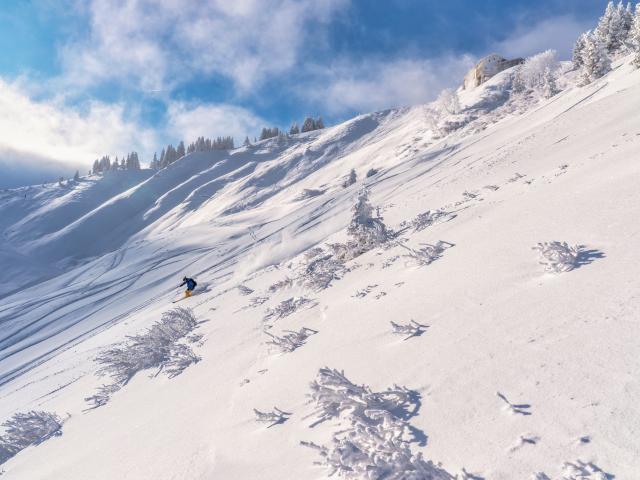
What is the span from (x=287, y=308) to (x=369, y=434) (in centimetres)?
385

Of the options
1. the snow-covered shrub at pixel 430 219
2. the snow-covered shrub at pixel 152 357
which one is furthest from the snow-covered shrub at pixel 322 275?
the snow-covered shrub at pixel 152 357

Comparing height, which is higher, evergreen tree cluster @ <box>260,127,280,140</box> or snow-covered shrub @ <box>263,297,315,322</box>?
evergreen tree cluster @ <box>260,127,280,140</box>

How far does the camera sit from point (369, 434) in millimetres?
2002

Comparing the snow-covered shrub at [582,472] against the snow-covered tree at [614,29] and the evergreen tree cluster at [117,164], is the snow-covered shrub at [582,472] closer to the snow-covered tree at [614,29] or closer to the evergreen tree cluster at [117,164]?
the snow-covered tree at [614,29]

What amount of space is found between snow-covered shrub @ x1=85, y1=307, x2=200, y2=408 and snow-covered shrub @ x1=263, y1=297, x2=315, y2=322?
120 centimetres

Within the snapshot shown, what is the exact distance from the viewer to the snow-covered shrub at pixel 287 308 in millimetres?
5688

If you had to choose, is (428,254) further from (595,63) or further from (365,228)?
(595,63)

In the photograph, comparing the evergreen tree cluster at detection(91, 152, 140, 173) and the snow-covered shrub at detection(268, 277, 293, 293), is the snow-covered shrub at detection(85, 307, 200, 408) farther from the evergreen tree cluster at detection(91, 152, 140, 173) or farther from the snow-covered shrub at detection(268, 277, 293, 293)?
the evergreen tree cluster at detection(91, 152, 140, 173)

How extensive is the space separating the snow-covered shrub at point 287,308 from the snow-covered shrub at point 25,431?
304 cm

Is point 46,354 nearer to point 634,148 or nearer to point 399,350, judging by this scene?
point 399,350

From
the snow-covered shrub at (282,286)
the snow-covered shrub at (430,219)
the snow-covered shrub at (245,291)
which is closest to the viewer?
the snow-covered shrub at (430,219)

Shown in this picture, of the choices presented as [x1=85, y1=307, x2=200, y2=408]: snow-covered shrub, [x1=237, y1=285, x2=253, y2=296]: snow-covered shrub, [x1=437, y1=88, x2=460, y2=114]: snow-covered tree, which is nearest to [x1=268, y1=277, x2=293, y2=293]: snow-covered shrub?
[x1=237, y1=285, x2=253, y2=296]: snow-covered shrub

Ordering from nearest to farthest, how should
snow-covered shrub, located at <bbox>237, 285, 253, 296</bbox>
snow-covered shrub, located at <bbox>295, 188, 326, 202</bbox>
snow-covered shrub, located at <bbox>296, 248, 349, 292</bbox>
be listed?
snow-covered shrub, located at <bbox>296, 248, 349, 292</bbox>, snow-covered shrub, located at <bbox>237, 285, 253, 296</bbox>, snow-covered shrub, located at <bbox>295, 188, 326, 202</bbox>

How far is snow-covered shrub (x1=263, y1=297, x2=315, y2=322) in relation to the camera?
5.69 meters
